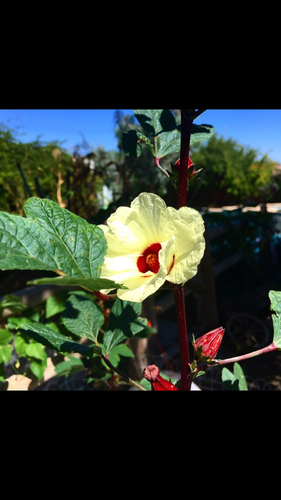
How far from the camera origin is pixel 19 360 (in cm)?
121

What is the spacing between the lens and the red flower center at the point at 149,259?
1.14ft

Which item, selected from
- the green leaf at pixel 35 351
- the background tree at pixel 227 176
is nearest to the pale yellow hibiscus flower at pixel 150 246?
the green leaf at pixel 35 351

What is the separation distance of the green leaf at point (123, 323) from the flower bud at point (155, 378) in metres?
0.15

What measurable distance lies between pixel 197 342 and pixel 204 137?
29 cm

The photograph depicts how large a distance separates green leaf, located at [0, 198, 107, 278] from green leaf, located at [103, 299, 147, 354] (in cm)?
28

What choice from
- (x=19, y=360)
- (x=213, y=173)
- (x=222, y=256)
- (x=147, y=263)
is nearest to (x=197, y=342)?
(x=147, y=263)

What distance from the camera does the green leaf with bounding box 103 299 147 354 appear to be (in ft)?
1.81

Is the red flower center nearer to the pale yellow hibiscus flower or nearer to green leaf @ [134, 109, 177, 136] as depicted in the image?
the pale yellow hibiscus flower

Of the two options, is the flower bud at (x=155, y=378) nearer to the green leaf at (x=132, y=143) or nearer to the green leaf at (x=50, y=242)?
the green leaf at (x=50, y=242)

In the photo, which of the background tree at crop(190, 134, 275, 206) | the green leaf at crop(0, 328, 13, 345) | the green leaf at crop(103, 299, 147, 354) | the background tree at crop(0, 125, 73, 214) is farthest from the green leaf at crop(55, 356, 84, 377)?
the background tree at crop(190, 134, 275, 206)

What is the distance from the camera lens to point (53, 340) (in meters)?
0.40

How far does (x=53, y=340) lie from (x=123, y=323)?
176mm

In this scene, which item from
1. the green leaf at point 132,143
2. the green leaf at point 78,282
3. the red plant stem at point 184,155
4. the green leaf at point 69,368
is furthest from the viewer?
the green leaf at point 69,368
